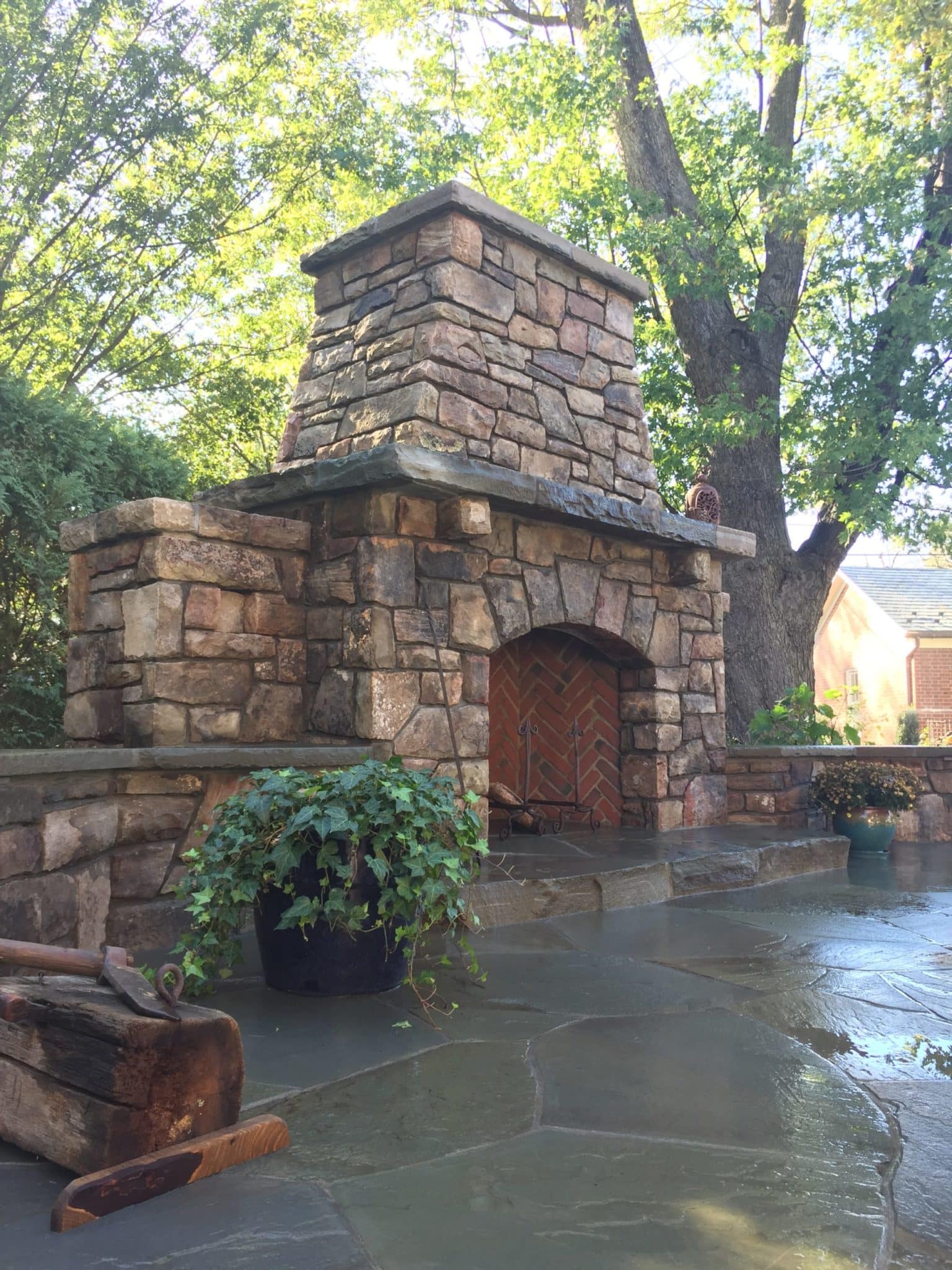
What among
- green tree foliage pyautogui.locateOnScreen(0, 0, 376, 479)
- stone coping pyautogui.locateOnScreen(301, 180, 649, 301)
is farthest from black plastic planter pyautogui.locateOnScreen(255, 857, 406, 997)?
green tree foliage pyautogui.locateOnScreen(0, 0, 376, 479)

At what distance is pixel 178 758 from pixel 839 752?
5284 millimetres

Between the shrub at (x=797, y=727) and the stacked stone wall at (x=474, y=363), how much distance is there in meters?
2.51

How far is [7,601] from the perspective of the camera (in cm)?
650

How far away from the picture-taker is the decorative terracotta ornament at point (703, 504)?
23.0ft

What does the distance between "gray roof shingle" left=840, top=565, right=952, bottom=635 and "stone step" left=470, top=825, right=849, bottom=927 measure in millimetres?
19224

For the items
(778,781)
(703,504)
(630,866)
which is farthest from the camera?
(778,781)

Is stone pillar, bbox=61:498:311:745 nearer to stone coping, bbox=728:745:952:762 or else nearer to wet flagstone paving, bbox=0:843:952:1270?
wet flagstone paving, bbox=0:843:952:1270

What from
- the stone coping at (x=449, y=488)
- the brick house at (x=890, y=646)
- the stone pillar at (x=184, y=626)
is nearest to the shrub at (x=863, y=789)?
the stone coping at (x=449, y=488)

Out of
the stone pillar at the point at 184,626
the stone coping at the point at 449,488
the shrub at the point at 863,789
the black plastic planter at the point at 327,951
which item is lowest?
the black plastic planter at the point at 327,951

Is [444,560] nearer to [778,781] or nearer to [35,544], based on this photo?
[35,544]

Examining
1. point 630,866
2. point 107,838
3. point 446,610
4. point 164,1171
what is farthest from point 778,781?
point 164,1171

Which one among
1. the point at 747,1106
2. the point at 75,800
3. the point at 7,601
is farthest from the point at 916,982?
the point at 7,601

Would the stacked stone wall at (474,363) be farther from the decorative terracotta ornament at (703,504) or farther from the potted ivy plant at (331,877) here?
the potted ivy plant at (331,877)

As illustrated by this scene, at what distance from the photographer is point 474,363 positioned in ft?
18.4
